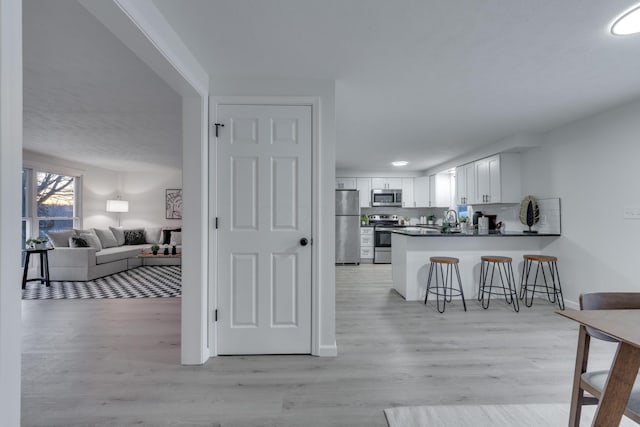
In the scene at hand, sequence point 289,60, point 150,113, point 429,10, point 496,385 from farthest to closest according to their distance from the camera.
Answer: point 150,113 < point 289,60 < point 496,385 < point 429,10

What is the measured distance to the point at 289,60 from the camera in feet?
7.52

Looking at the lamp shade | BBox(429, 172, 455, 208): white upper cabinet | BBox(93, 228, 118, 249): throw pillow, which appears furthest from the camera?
the lamp shade

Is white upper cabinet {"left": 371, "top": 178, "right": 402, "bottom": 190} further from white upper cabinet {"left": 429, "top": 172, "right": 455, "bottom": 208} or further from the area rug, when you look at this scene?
the area rug

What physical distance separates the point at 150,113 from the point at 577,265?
5430 mm

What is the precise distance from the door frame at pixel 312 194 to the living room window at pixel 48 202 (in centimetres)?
484

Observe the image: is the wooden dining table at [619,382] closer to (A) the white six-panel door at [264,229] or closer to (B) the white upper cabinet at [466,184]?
(A) the white six-panel door at [264,229]

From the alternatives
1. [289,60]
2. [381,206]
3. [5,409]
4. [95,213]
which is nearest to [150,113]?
[289,60]

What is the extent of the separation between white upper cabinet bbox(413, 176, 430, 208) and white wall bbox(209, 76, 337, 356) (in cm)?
567

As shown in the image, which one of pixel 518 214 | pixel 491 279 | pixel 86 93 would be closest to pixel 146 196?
pixel 86 93

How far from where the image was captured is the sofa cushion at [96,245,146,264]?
5755mm

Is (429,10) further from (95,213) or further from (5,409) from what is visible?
(95,213)

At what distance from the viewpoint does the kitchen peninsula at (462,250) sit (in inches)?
169

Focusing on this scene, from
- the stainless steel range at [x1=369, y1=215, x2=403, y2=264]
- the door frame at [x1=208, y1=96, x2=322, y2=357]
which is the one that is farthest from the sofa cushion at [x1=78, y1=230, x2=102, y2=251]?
the stainless steel range at [x1=369, y1=215, x2=403, y2=264]

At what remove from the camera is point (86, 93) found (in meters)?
3.01
